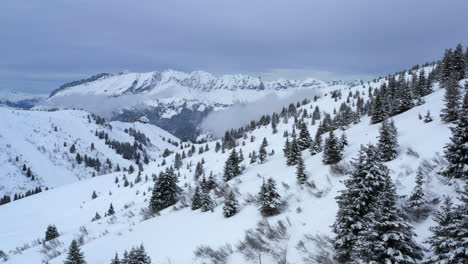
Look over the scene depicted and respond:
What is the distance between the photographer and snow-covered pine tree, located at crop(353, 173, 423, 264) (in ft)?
27.8

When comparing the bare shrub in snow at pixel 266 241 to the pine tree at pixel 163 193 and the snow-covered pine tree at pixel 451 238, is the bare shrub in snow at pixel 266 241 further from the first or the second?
the pine tree at pixel 163 193

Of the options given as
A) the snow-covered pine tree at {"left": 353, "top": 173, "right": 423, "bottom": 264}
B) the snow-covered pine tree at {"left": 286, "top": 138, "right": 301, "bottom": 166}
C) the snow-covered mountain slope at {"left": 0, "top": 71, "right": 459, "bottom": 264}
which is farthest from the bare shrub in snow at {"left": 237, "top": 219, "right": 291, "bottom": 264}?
the snow-covered pine tree at {"left": 286, "top": 138, "right": 301, "bottom": 166}

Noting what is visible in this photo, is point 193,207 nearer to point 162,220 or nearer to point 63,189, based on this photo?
point 162,220

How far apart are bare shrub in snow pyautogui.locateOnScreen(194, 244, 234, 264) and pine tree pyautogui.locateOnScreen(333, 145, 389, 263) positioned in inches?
260

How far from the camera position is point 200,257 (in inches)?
630

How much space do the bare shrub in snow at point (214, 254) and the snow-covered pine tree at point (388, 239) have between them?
8439 mm

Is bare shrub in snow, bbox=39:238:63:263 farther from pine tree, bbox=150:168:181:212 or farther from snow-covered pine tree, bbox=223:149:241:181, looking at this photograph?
snow-covered pine tree, bbox=223:149:241:181

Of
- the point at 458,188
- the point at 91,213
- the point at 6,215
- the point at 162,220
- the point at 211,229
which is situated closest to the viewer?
the point at 458,188

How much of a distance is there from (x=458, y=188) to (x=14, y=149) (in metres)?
223

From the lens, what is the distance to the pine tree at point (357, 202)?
35.8ft

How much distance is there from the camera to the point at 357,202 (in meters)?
11.4

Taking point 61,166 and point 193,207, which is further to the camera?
point 61,166

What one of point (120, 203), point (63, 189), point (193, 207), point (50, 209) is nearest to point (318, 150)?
point (193, 207)

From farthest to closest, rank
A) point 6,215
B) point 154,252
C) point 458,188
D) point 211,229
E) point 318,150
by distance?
point 6,215 → point 318,150 → point 211,229 → point 154,252 → point 458,188
